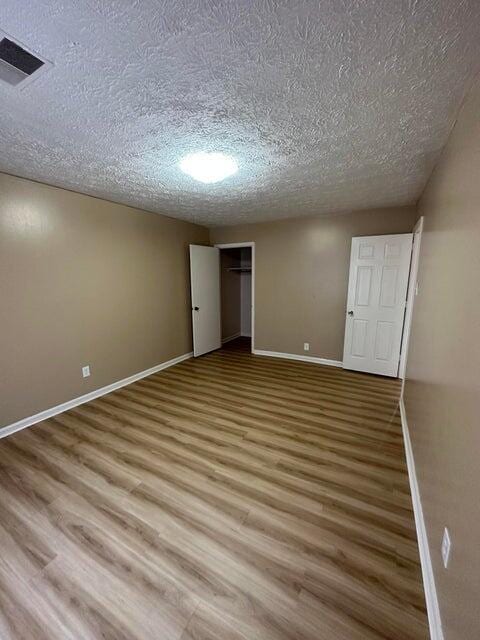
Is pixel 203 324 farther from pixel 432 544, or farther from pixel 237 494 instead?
pixel 432 544

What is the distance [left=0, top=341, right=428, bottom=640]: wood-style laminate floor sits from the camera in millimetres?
1110

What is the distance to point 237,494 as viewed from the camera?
68.4 inches

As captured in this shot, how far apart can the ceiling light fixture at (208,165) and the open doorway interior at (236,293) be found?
314cm

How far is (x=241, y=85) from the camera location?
47.3 inches

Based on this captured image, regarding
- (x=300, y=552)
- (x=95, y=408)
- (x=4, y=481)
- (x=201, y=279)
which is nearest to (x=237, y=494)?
(x=300, y=552)

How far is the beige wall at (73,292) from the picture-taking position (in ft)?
7.77

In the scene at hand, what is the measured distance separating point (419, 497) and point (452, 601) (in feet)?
2.48

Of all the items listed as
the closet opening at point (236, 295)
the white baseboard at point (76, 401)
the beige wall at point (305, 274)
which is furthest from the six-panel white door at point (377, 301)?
the white baseboard at point (76, 401)

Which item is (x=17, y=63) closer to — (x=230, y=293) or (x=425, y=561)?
(x=425, y=561)

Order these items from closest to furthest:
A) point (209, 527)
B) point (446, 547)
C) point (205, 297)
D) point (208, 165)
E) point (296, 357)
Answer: point (446, 547) < point (209, 527) < point (208, 165) < point (296, 357) < point (205, 297)

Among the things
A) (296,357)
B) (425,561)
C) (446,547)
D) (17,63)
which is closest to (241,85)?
(17,63)

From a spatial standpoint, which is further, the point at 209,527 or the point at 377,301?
the point at 377,301

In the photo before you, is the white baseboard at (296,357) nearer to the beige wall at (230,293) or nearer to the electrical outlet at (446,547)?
the beige wall at (230,293)

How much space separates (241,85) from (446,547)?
220cm
